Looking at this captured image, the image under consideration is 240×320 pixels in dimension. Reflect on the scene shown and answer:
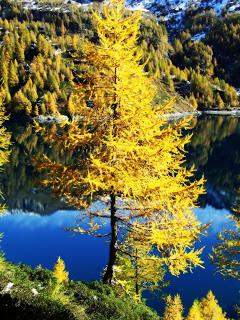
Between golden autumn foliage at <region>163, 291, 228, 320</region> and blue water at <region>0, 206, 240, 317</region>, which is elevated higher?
golden autumn foliage at <region>163, 291, 228, 320</region>

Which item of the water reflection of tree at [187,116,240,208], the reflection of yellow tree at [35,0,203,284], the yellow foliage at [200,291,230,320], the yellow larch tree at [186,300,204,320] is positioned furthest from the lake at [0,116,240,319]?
the yellow larch tree at [186,300,204,320]

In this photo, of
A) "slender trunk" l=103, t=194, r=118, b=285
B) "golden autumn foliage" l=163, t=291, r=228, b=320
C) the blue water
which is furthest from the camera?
the blue water

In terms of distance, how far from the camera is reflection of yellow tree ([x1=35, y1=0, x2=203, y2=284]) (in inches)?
606

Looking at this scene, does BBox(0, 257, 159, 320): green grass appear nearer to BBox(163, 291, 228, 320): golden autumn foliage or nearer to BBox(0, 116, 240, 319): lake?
BBox(0, 116, 240, 319): lake

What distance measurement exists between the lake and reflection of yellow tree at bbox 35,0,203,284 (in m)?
1.98

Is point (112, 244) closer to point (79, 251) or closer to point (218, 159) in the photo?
point (79, 251)

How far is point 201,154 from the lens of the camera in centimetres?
13100

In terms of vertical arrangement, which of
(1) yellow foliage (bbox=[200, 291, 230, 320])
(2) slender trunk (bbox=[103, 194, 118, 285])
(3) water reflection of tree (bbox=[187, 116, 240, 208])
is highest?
(2) slender trunk (bbox=[103, 194, 118, 285])

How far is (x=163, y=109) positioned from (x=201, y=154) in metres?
117

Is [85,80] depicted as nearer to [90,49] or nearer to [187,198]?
[90,49]

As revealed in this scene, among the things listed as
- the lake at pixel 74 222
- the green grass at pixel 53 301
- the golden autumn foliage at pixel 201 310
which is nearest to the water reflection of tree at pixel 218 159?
the lake at pixel 74 222

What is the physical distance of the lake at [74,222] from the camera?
155 feet

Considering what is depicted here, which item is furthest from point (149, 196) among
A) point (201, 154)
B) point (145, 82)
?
point (201, 154)

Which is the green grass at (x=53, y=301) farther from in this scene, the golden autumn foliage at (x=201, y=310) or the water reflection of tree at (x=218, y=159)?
the water reflection of tree at (x=218, y=159)
